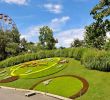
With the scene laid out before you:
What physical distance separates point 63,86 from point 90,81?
2.63m

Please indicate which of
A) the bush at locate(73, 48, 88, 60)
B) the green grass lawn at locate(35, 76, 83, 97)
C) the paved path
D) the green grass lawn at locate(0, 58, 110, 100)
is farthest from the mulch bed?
the bush at locate(73, 48, 88, 60)

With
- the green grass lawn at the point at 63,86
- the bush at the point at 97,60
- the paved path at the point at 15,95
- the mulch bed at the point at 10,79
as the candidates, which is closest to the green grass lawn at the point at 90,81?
the bush at the point at 97,60

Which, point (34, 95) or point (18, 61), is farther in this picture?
point (18, 61)

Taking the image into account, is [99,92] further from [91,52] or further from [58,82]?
[91,52]

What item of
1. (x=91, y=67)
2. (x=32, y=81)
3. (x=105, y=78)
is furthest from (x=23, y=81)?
(x=105, y=78)

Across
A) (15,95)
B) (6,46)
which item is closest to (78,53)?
(15,95)

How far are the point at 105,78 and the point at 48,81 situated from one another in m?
6.21

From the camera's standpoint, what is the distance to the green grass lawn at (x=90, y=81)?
23.3 metres

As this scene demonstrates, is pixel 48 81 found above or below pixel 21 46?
below

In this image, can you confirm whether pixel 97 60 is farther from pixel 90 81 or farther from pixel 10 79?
pixel 10 79

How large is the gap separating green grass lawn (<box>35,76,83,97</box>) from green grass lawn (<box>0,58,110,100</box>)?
47.0 inches

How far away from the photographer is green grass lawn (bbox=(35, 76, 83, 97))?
2539 cm

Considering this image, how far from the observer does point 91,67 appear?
97.7 feet

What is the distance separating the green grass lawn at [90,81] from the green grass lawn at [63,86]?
119 centimetres
